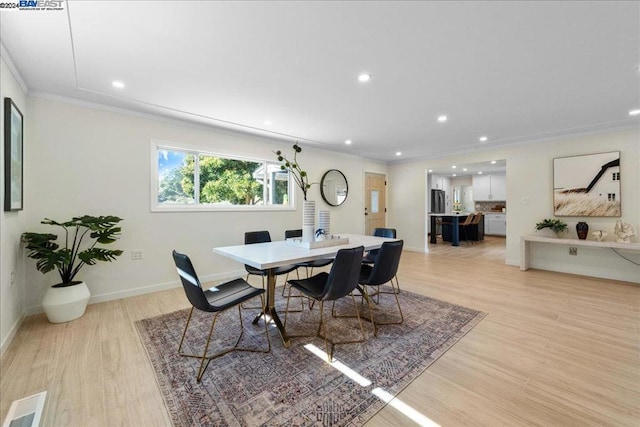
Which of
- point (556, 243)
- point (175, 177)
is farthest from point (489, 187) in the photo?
point (175, 177)

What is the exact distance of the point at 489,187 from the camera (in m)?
9.16

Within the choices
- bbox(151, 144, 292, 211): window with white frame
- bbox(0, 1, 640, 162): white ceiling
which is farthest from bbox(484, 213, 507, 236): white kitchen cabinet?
bbox(151, 144, 292, 211): window with white frame

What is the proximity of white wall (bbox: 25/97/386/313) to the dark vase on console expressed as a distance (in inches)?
209

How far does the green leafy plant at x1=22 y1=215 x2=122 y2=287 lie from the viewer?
252cm

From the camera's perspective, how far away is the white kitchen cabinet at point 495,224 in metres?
9.17

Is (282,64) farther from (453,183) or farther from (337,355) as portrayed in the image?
(453,183)

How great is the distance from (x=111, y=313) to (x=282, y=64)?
3110 mm

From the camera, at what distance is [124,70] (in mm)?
2379

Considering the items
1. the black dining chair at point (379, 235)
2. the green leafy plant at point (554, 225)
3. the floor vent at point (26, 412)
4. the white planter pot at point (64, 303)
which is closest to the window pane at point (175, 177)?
the white planter pot at point (64, 303)

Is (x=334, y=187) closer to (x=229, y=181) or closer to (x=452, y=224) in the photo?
(x=229, y=181)

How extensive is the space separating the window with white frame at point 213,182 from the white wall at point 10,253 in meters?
1.23

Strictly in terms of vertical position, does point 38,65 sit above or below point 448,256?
above

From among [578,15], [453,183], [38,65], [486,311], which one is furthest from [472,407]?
[453,183]

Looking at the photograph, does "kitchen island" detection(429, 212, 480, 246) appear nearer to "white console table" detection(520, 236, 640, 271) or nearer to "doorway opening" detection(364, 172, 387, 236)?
"doorway opening" detection(364, 172, 387, 236)
